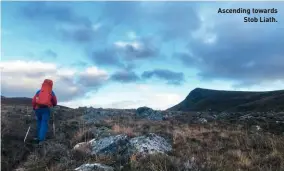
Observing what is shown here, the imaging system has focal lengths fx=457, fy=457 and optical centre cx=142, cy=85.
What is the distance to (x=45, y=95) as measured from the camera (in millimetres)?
16594

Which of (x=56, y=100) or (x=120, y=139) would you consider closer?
(x=120, y=139)

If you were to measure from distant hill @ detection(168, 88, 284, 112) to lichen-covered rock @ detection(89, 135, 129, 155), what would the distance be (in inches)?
2466

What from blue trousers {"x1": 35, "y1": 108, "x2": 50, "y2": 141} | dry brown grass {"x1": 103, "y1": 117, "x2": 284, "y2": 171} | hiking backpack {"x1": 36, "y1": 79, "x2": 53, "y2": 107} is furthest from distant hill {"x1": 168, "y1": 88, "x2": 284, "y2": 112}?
hiking backpack {"x1": 36, "y1": 79, "x2": 53, "y2": 107}

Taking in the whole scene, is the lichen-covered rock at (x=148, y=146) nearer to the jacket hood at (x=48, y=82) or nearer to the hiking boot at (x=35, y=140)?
the hiking boot at (x=35, y=140)

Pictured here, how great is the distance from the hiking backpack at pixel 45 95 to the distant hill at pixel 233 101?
60.2 metres

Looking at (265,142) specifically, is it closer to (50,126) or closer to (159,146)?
(159,146)

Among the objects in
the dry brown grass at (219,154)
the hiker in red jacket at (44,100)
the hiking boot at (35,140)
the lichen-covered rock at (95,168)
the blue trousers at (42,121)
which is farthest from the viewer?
the hiker in red jacket at (44,100)

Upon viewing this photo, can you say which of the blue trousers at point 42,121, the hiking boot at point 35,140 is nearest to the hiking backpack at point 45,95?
the blue trousers at point 42,121

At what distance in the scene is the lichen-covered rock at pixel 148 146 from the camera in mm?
11943

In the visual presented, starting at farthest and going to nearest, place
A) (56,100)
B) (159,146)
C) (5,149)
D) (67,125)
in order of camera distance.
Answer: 1. (67,125)
2. (56,100)
3. (5,149)
4. (159,146)

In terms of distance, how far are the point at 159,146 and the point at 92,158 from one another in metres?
2.10

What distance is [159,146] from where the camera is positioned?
1284 cm

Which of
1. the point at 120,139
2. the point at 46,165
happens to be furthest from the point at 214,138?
the point at 46,165

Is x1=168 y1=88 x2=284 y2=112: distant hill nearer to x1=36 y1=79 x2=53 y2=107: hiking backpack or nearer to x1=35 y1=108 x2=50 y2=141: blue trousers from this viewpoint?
x1=35 y1=108 x2=50 y2=141: blue trousers
